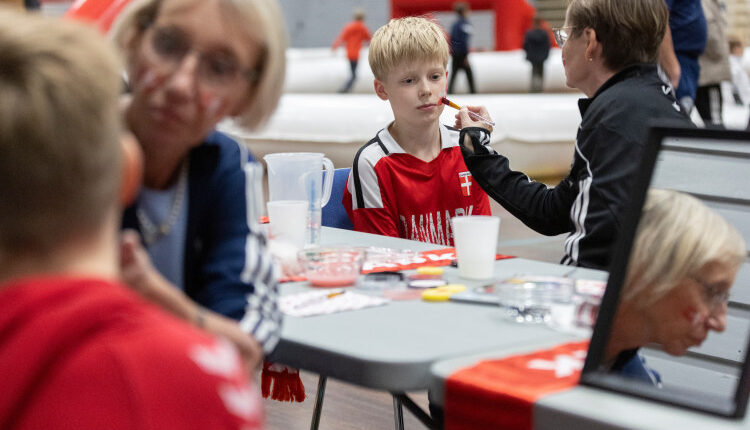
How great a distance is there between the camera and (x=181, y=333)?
57cm

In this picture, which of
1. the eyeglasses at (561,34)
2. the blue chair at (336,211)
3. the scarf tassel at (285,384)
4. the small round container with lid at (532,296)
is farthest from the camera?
the blue chair at (336,211)

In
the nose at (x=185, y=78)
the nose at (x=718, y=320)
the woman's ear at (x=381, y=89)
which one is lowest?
the nose at (x=718, y=320)

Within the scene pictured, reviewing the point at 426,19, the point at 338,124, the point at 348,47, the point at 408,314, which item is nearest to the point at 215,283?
the point at 408,314

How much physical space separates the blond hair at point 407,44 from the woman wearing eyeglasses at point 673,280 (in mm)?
1470

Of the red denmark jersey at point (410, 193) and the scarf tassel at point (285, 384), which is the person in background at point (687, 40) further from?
the scarf tassel at point (285, 384)

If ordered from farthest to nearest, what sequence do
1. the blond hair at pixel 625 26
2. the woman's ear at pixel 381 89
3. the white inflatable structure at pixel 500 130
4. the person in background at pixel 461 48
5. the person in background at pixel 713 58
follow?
1. the person in background at pixel 461 48
2. the white inflatable structure at pixel 500 130
3. the person in background at pixel 713 58
4. the woman's ear at pixel 381 89
5. the blond hair at pixel 625 26

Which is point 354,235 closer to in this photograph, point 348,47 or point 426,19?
point 426,19

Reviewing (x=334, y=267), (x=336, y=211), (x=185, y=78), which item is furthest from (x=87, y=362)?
(x=336, y=211)

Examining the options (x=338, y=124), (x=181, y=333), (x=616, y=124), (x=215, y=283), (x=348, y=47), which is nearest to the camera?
(x=181, y=333)

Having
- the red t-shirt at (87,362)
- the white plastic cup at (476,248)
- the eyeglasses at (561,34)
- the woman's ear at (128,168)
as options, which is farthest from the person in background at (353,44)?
the red t-shirt at (87,362)

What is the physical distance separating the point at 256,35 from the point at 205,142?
0.18 meters

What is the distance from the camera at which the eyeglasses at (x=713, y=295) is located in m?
1.06

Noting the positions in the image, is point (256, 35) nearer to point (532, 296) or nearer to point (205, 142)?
point (205, 142)

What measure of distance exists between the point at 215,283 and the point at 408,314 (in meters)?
0.34
